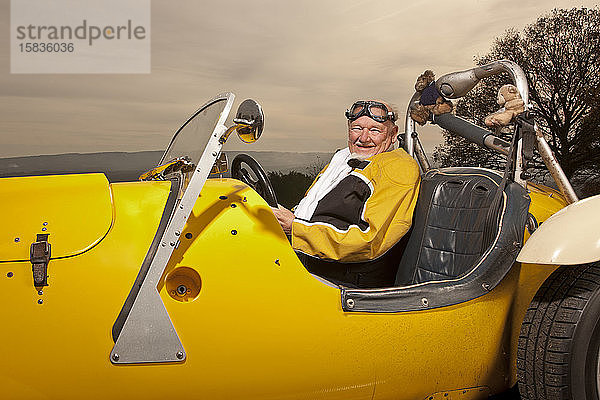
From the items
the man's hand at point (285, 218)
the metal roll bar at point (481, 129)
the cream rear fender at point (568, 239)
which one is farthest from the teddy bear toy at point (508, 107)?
the man's hand at point (285, 218)

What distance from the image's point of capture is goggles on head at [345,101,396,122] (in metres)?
2.81

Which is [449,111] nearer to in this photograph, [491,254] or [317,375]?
[491,254]

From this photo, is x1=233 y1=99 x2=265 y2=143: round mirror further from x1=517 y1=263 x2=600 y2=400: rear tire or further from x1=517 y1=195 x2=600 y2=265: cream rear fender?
x1=517 y1=263 x2=600 y2=400: rear tire

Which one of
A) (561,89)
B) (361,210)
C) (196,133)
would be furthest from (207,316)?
(561,89)

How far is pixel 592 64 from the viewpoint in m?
6.92

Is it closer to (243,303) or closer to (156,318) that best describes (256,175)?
(243,303)

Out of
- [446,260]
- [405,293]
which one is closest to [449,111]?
[446,260]

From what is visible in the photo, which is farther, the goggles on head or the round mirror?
the goggles on head

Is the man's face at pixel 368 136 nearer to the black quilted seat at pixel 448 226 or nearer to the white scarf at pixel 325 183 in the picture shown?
the white scarf at pixel 325 183

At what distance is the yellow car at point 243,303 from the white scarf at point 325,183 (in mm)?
543

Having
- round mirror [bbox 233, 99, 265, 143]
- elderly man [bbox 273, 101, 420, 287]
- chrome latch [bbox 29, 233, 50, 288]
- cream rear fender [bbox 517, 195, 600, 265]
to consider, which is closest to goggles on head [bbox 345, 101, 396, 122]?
elderly man [bbox 273, 101, 420, 287]

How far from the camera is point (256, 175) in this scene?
264 centimetres

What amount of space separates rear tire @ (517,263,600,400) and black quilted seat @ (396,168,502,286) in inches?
13.3

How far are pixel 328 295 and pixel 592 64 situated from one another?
625 centimetres
